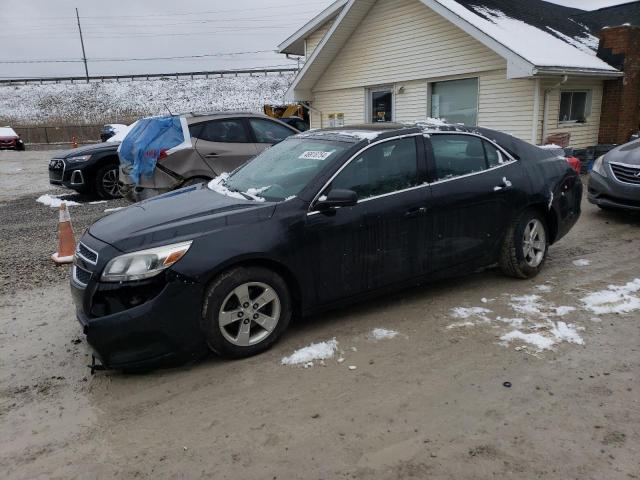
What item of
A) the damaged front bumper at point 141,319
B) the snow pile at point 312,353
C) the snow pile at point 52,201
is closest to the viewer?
the damaged front bumper at point 141,319

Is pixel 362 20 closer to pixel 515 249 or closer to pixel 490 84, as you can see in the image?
pixel 490 84

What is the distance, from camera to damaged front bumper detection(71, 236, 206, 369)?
10.6ft

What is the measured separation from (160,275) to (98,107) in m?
57.9

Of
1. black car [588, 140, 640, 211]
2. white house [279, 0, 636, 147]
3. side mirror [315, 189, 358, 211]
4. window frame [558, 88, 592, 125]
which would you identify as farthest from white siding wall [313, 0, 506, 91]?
side mirror [315, 189, 358, 211]

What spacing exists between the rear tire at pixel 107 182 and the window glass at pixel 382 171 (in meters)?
7.88

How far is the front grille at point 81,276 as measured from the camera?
347 cm

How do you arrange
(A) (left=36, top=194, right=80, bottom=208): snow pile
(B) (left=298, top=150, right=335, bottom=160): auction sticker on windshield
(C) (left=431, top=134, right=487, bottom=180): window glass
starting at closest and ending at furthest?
(B) (left=298, top=150, right=335, bottom=160): auction sticker on windshield → (C) (left=431, top=134, right=487, bottom=180): window glass → (A) (left=36, top=194, right=80, bottom=208): snow pile

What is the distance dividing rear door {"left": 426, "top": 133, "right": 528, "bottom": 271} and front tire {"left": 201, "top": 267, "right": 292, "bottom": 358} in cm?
148

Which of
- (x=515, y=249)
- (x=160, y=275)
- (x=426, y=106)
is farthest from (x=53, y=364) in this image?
(x=426, y=106)

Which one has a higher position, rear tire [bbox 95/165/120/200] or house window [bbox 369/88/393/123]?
house window [bbox 369/88/393/123]

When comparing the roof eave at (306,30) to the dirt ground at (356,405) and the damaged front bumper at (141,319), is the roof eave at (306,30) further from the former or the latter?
the damaged front bumper at (141,319)

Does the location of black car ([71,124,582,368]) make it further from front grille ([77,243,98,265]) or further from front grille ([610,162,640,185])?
front grille ([610,162,640,185])

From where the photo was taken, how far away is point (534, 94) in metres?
11.4

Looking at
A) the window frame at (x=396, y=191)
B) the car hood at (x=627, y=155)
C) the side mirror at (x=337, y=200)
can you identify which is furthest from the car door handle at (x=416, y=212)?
the car hood at (x=627, y=155)
